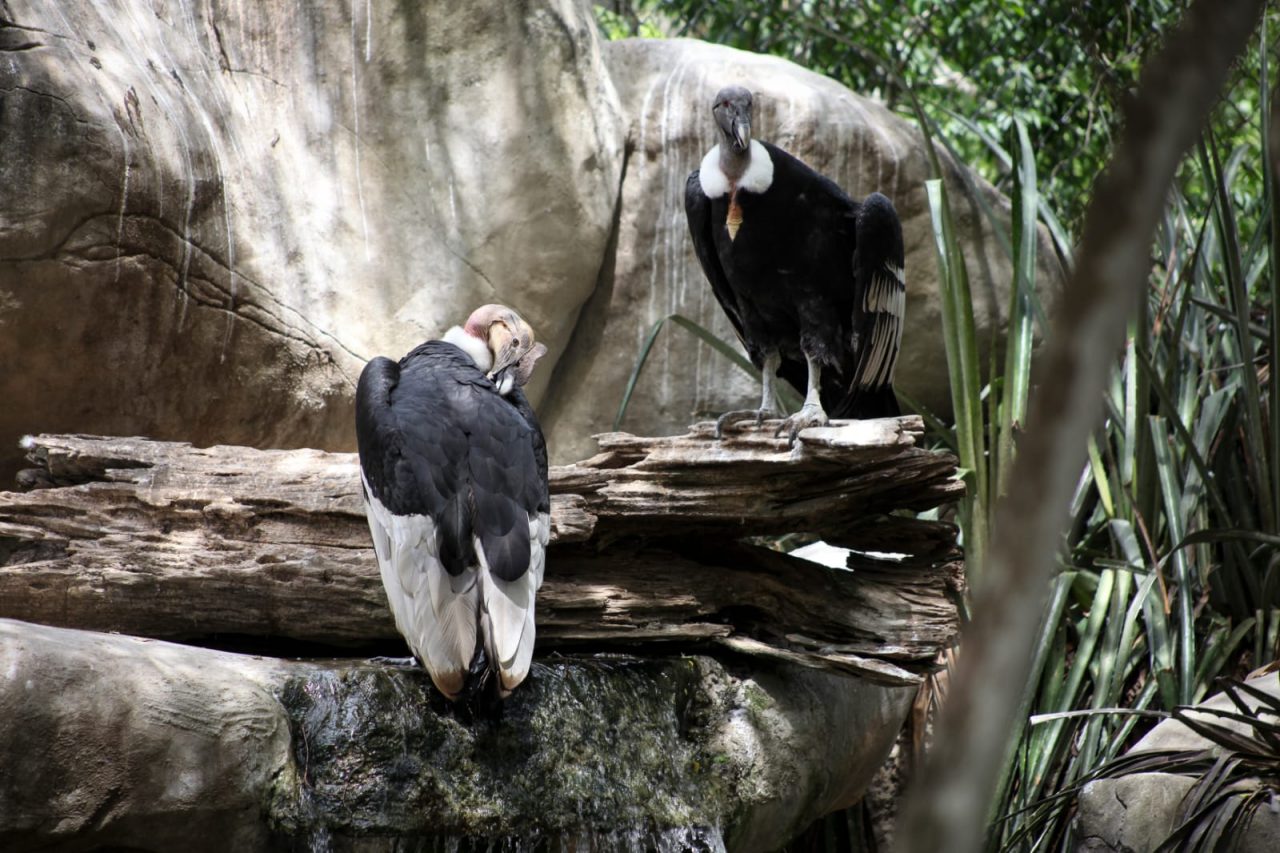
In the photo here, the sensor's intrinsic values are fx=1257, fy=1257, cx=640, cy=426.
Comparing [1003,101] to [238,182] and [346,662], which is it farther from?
[346,662]

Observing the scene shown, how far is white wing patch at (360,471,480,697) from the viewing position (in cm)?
262

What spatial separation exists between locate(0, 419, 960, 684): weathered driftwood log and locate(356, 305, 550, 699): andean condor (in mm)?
287

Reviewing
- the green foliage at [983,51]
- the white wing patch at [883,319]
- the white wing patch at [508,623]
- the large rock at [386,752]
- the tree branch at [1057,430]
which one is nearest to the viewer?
the tree branch at [1057,430]

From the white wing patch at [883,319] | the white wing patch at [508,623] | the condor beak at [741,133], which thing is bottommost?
the white wing patch at [508,623]

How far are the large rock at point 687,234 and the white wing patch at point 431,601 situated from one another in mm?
2573

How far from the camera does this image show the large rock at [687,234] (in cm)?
515

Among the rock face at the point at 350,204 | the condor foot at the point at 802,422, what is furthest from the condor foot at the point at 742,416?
the rock face at the point at 350,204

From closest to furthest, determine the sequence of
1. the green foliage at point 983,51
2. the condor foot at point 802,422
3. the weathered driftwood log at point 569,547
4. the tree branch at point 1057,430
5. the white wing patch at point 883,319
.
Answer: the tree branch at point 1057,430, the weathered driftwood log at point 569,547, the condor foot at point 802,422, the white wing patch at point 883,319, the green foliage at point 983,51

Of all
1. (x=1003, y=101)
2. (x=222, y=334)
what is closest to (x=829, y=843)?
(x=222, y=334)

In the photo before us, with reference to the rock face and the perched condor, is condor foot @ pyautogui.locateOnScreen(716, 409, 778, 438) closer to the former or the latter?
the perched condor

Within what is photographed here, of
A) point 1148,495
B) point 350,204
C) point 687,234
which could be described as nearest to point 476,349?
point 350,204

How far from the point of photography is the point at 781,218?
3.77m

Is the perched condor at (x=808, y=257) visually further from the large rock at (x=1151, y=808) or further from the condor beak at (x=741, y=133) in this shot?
the large rock at (x=1151, y=808)

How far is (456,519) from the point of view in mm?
2691
